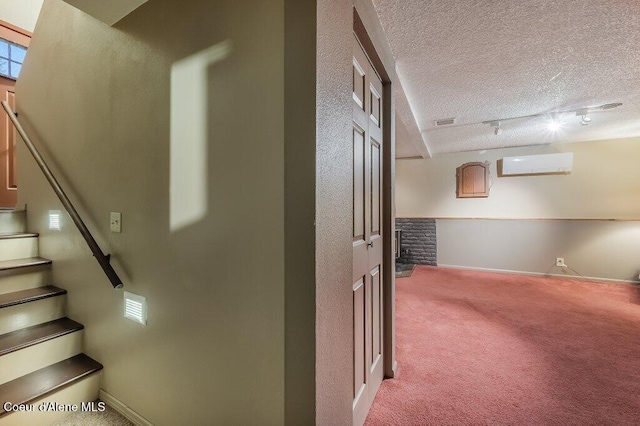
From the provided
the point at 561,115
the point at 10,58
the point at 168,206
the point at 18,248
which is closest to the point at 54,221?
the point at 18,248

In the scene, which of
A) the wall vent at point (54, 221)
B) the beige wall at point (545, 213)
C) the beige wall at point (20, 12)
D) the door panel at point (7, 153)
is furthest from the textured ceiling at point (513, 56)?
the beige wall at point (20, 12)

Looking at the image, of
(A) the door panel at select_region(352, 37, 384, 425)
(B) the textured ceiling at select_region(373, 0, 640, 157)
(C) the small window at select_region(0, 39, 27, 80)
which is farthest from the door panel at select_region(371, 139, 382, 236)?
(C) the small window at select_region(0, 39, 27, 80)

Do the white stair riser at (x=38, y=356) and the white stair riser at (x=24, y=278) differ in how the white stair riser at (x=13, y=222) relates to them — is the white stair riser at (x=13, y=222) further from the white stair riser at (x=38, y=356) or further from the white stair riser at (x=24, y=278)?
the white stair riser at (x=38, y=356)

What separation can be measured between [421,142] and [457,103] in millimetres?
1471

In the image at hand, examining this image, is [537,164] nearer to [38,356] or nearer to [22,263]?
[38,356]

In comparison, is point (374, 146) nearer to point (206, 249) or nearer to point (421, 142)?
point (206, 249)

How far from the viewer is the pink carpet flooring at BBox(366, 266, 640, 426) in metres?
1.58

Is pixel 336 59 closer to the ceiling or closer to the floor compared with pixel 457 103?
closer to the floor

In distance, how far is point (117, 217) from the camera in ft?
5.07

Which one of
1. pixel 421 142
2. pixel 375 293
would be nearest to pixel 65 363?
pixel 375 293

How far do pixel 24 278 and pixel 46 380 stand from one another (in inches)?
34.0

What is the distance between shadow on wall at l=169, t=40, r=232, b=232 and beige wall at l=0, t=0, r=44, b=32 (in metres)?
3.68

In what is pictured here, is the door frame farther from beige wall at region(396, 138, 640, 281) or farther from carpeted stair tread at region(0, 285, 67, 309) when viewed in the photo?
beige wall at region(396, 138, 640, 281)

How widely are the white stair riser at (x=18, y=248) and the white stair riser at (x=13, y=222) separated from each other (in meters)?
0.28
